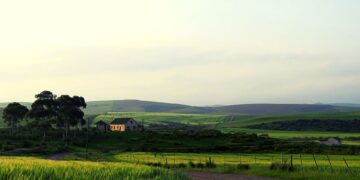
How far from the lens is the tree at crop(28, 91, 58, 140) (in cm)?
13162

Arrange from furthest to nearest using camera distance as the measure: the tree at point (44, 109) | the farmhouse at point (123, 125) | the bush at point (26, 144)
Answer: the farmhouse at point (123, 125)
the tree at point (44, 109)
the bush at point (26, 144)

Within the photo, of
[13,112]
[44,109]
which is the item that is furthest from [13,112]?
[44,109]

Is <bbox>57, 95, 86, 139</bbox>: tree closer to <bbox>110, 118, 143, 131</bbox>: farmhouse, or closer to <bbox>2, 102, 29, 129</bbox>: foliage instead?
<bbox>2, 102, 29, 129</bbox>: foliage

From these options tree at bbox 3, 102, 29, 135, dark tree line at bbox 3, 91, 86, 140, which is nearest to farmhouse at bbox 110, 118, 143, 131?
dark tree line at bbox 3, 91, 86, 140

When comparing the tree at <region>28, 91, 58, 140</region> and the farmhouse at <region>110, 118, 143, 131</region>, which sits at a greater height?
the tree at <region>28, 91, 58, 140</region>

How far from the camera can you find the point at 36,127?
131500 mm

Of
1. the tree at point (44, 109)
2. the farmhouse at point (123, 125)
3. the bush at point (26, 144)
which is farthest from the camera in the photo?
the farmhouse at point (123, 125)

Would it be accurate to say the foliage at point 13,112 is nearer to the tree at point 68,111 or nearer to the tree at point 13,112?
the tree at point 13,112

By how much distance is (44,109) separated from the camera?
134000 mm

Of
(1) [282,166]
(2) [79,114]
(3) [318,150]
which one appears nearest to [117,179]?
(1) [282,166]

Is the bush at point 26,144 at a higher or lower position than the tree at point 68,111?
lower

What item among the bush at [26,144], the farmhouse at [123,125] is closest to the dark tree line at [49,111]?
the bush at [26,144]

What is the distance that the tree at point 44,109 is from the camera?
131625 mm

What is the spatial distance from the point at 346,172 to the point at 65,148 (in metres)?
67.6
